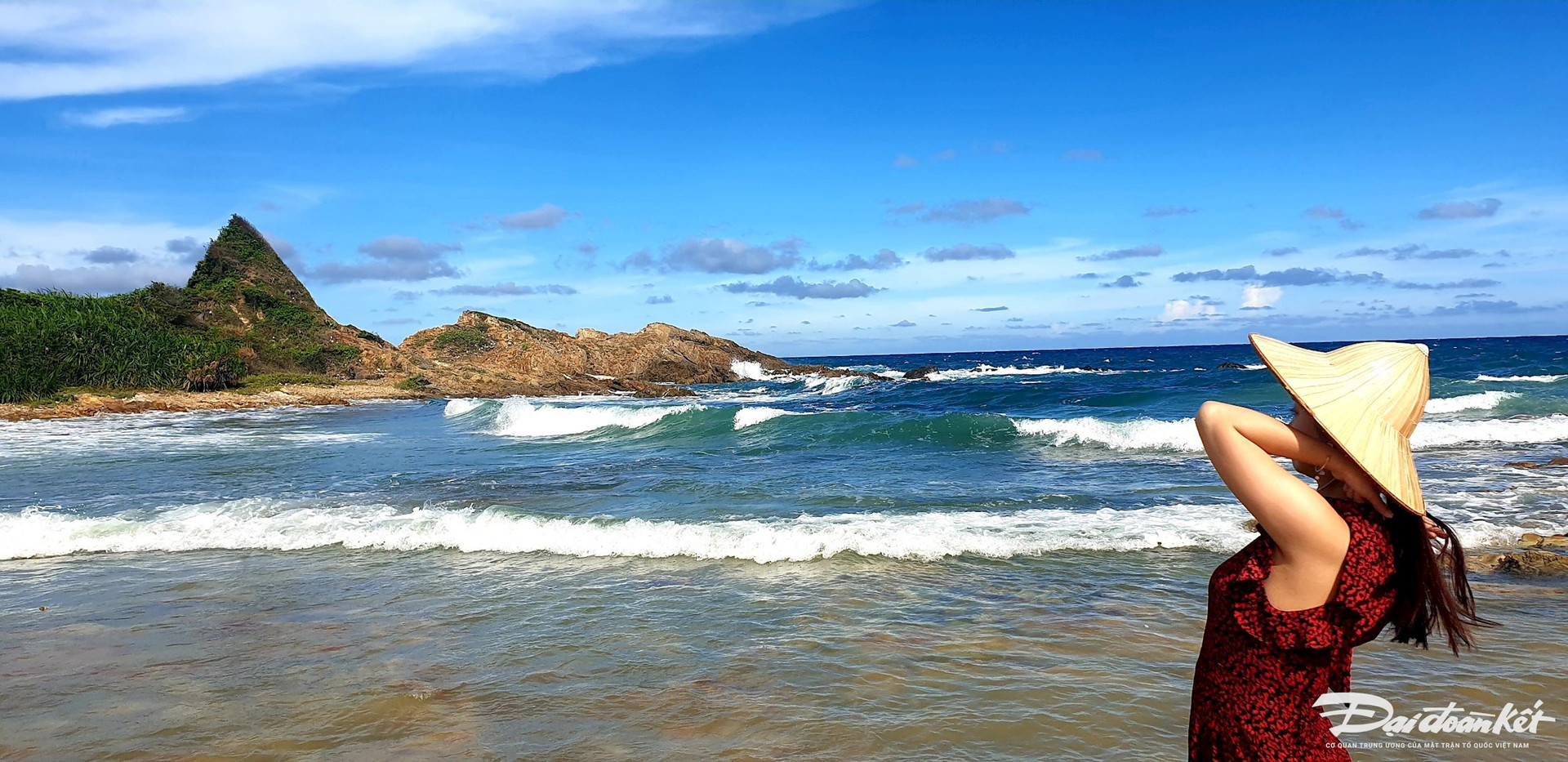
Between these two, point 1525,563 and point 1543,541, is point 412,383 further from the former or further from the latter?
point 1525,563

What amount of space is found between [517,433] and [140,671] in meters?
18.6

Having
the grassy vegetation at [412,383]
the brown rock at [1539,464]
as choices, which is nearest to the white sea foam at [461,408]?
the grassy vegetation at [412,383]

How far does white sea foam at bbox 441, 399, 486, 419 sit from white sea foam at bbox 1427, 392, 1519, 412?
28280 millimetres

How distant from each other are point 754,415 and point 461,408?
1316 centimetres

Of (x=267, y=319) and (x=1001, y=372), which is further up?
(x=267, y=319)

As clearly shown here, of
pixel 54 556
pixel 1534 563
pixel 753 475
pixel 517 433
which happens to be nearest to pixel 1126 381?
pixel 517 433

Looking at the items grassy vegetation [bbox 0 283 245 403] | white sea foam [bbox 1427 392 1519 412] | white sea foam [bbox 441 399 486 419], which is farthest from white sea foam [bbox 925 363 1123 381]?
grassy vegetation [bbox 0 283 245 403]

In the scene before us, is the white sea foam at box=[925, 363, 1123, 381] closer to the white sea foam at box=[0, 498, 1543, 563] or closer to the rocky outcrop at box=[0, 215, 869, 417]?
the rocky outcrop at box=[0, 215, 869, 417]

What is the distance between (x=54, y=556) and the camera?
30.4 feet

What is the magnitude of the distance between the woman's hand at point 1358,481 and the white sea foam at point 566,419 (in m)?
22.7

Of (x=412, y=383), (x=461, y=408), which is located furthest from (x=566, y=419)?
(x=412, y=383)

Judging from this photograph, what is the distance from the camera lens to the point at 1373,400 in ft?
6.44

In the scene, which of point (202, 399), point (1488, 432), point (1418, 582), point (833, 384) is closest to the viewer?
point (1418, 582)

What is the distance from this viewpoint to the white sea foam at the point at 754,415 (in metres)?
23.4
